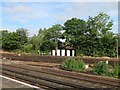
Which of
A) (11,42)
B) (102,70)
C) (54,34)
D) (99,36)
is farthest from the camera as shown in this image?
(11,42)

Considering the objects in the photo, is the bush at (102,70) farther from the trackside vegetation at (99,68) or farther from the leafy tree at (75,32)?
the leafy tree at (75,32)

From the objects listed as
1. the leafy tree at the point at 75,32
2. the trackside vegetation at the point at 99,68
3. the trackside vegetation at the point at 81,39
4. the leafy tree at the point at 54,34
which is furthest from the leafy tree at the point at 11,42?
the trackside vegetation at the point at 99,68

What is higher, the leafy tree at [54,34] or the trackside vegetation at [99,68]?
the leafy tree at [54,34]

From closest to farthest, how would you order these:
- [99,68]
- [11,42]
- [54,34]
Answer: [99,68] < [54,34] < [11,42]

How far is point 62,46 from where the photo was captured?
65.8m

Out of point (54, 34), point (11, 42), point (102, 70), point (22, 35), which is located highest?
point (22, 35)

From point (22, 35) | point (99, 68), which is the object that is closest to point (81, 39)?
point (22, 35)

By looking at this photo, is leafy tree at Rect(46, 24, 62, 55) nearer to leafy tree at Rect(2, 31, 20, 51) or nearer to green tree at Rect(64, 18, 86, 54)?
green tree at Rect(64, 18, 86, 54)

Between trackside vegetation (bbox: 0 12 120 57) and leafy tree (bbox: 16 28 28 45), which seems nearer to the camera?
trackside vegetation (bbox: 0 12 120 57)

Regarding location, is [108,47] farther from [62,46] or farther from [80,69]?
[80,69]

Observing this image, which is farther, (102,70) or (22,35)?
(22,35)

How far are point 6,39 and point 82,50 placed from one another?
2743cm

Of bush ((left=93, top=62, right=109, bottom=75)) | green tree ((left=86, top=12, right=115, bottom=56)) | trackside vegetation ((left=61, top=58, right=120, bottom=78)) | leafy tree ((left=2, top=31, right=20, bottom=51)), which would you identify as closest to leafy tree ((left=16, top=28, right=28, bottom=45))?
leafy tree ((left=2, top=31, right=20, bottom=51))

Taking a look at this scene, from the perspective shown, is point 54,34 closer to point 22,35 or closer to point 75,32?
point 75,32
